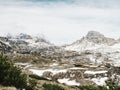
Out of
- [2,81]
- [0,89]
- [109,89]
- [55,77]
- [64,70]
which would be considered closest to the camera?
[0,89]

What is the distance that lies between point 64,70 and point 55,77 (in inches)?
298

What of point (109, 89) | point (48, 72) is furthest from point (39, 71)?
point (109, 89)

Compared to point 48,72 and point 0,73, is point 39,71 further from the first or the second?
point 0,73

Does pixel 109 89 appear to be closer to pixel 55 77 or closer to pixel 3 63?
pixel 3 63

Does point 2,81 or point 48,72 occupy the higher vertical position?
point 2,81

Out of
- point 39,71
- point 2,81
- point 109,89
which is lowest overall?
point 39,71

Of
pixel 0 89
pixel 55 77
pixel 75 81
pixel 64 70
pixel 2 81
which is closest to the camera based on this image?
pixel 0 89

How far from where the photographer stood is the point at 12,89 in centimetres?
1842

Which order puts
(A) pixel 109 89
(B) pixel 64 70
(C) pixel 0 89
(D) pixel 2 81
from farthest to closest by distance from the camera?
1. (B) pixel 64 70
2. (A) pixel 109 89
3. (D) pixel 2 81
4. (C) pixel 0 89

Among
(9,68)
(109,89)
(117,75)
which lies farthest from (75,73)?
(9,68)

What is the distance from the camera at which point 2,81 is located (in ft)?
68.9

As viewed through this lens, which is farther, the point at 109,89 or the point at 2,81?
the point at 109,89

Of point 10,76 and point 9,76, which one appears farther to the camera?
point 10,76

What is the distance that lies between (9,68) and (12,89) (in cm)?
392
